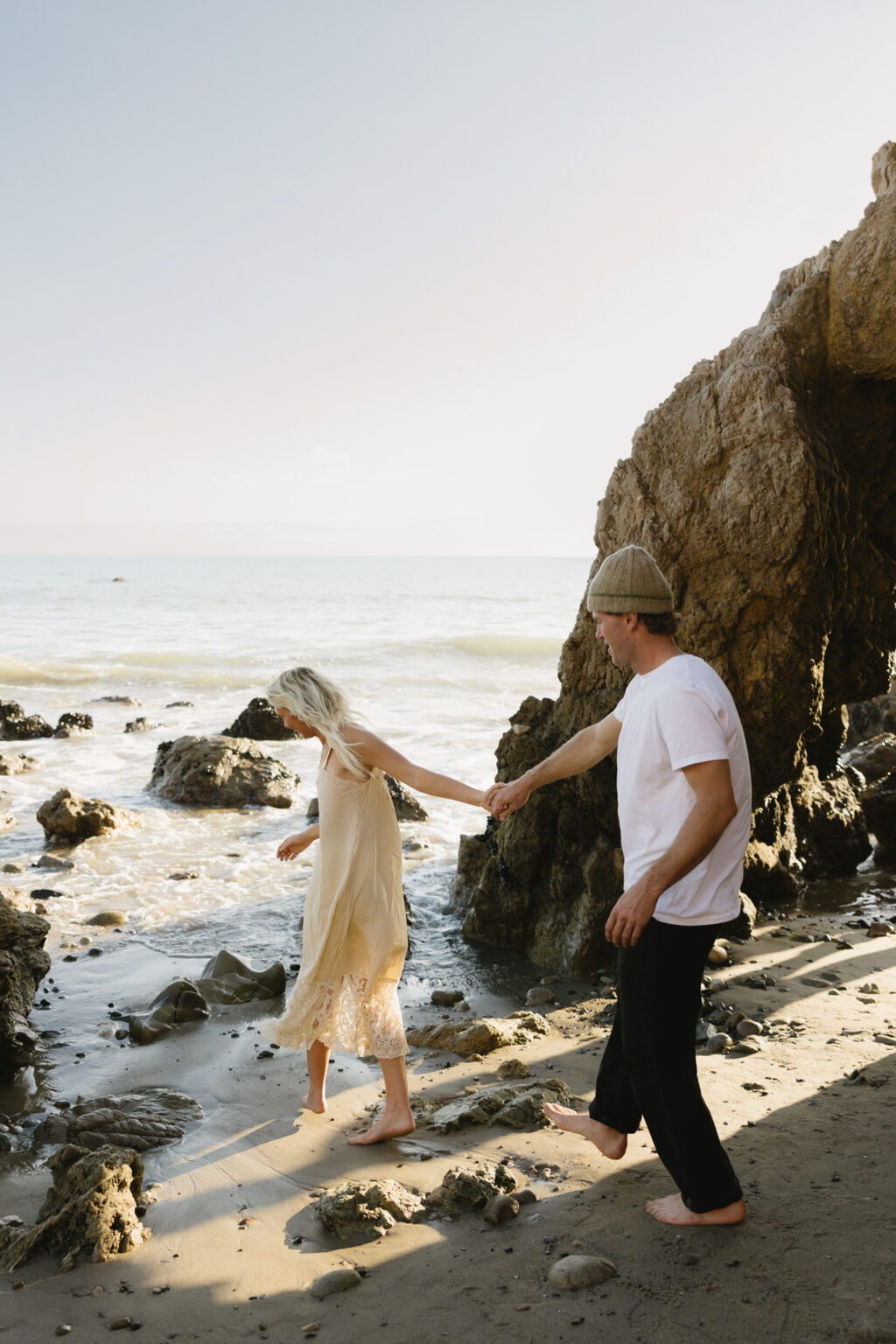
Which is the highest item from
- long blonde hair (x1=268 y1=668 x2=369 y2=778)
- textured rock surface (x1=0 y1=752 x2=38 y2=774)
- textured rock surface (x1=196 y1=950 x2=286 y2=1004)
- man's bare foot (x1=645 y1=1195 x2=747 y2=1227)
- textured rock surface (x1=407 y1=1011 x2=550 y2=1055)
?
long blonde hair (x1=268 y1=668 x2=369 y2=778)

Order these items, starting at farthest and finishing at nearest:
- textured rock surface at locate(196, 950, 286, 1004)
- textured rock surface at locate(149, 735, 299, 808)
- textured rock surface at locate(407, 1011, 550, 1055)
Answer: textured rock surface at locate(149, 735, 299, 808) → textured rock surface at locate(196, 950, 286, 1004) → textured rock surface at locate(407, 1011, 550, 1055)

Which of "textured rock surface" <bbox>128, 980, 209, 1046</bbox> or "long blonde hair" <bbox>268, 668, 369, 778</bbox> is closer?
"long blonde hair" <bbox>268, 668, 369, 778</bbox>

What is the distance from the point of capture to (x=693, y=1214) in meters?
3.26

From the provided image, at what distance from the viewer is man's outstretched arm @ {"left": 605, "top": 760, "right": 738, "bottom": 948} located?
2.97 m

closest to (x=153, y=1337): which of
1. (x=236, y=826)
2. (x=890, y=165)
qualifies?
(x=890, y=165)

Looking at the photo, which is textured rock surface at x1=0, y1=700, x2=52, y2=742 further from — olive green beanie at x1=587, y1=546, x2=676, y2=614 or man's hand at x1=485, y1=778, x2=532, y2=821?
olive green beanie at x1=587, y1=546, x2=676, y2=614

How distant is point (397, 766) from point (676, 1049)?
162 centimetres

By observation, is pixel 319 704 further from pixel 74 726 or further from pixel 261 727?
pixel 74 726

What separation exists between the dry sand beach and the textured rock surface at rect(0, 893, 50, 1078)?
0.29 meters

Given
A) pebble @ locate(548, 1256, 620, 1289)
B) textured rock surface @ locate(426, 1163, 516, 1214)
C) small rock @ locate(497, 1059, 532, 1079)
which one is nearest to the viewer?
pebble @ locate(548, 1256, 620, 1289)

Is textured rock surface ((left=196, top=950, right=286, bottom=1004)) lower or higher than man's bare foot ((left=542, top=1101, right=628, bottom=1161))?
lower

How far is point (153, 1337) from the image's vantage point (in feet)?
9.50

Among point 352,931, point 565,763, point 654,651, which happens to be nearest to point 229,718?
point 352,931

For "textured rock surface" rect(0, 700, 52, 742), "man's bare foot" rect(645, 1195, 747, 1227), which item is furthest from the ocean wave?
"man's bare foot" rect(645, 1195, 747, 1227)
